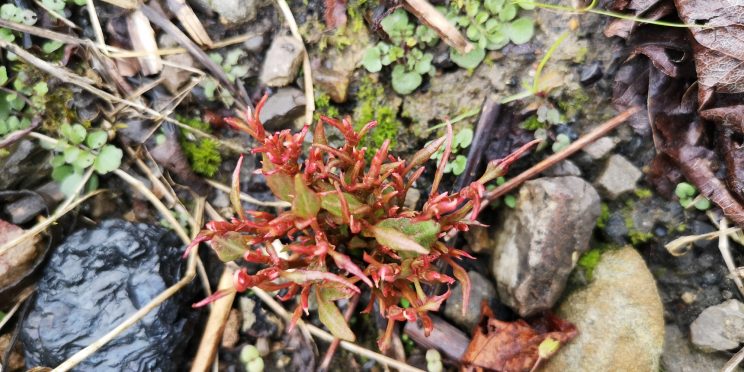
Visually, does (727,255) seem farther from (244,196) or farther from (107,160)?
(107,160)

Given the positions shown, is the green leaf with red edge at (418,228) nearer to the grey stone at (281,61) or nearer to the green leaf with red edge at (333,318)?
the green leaf with red edge at (333,318)

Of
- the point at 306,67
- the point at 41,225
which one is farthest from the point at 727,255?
the point at 41,225

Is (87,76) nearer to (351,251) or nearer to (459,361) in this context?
(351,251)

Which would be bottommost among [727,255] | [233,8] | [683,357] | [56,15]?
[683,357]

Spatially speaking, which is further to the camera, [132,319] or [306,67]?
[306,67]

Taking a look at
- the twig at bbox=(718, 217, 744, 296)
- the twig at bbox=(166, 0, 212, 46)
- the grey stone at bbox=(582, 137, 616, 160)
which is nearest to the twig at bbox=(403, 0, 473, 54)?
the grey stone at bbox=(582, 137, 616, 160)

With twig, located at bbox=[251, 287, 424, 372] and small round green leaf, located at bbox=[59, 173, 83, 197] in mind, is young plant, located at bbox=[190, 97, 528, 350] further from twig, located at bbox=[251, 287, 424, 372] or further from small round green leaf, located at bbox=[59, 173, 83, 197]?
small round green leaf, located at bbox=[59, 173, 83, 197]

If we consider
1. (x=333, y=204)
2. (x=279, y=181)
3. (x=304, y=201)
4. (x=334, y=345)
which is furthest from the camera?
(x=334, y=345)
